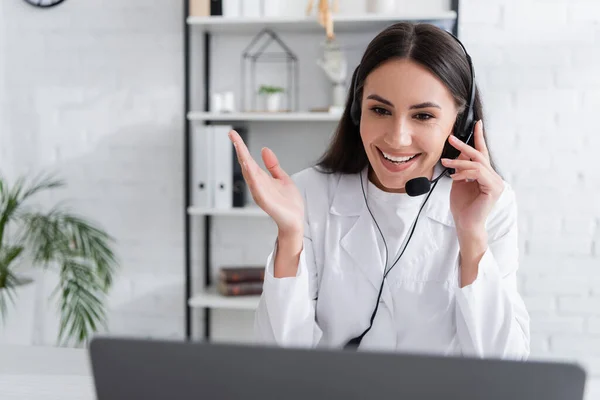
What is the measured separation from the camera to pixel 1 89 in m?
2.64

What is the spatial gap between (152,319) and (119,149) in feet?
2.32

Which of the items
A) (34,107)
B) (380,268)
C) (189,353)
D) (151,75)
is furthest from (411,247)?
(34,107)

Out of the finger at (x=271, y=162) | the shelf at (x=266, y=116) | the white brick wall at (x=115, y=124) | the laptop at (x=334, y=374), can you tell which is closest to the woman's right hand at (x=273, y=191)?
the finger at (x=271, y=162)

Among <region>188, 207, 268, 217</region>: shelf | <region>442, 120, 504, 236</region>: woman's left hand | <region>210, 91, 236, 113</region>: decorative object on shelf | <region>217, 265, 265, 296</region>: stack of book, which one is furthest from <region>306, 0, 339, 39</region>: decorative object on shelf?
<region>442, 120, 504, 236</region>: woman's left hand

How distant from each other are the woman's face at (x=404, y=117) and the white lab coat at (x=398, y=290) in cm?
16

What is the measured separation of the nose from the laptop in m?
0.69

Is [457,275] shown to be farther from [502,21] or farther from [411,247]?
[502,21]

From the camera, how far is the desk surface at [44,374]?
94 centimetres

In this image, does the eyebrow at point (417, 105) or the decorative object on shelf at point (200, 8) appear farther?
the decorative object on shelf at point (200, 8)

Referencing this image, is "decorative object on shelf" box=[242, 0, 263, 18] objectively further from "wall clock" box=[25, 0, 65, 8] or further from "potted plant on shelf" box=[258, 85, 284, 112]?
"wall clock" box=[25, 0, 65, 8]

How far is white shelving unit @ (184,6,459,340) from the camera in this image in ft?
7.45

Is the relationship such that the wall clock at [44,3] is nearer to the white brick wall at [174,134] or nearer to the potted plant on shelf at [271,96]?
the white brick wall at [174,134]

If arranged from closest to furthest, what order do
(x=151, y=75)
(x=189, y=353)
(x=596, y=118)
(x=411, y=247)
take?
1. (x=189, y=353)
2. (x=411, y=247)
3. (x=596, y=118)
4. (x=151, y=75)

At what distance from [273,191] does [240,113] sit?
1278 mm
